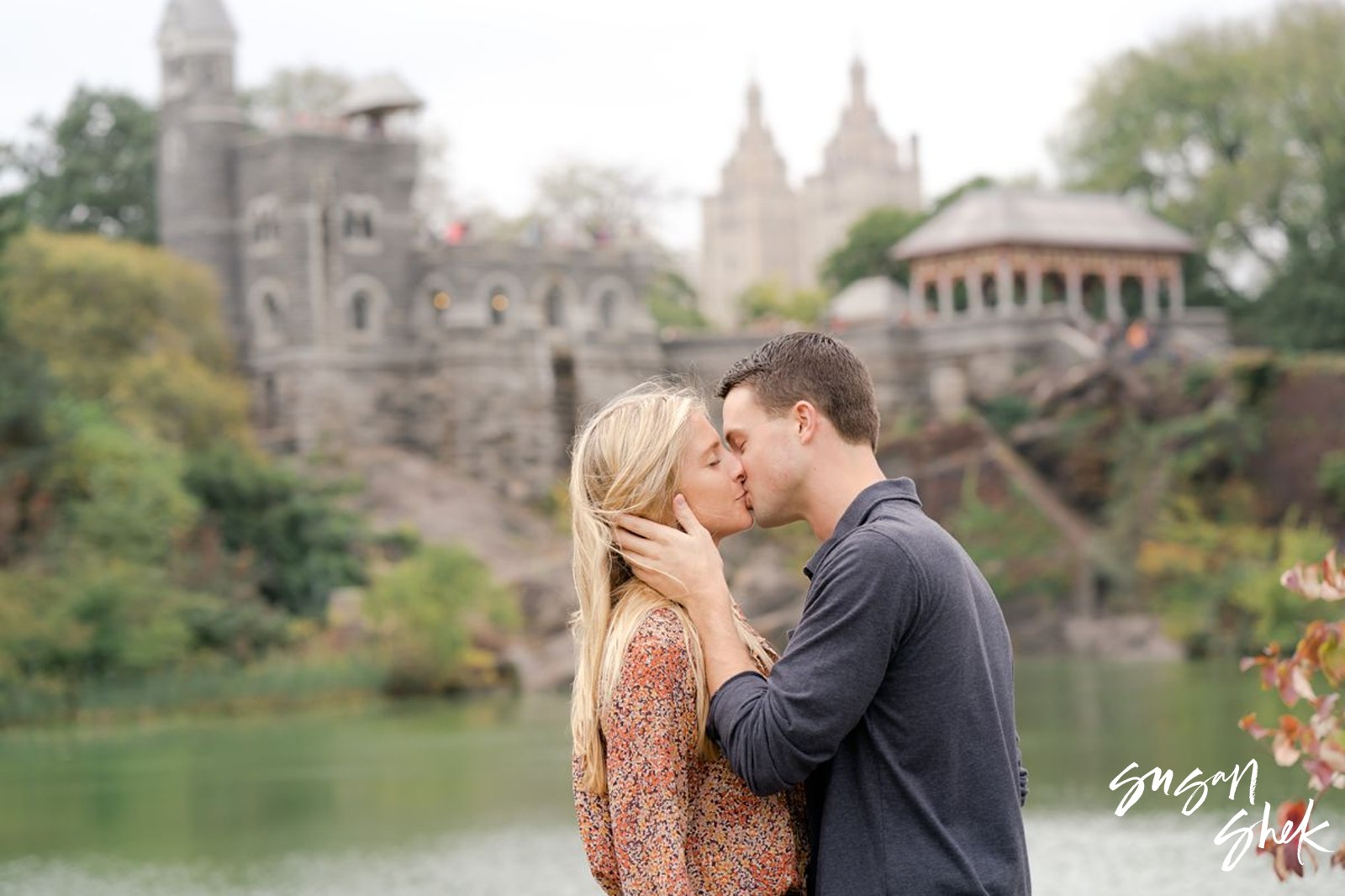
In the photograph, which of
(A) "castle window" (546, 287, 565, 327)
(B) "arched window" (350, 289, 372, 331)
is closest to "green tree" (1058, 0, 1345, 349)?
(A) "castle window" (546, 287, 565, 327)

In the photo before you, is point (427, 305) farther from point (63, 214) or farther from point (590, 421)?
point (590, 421)

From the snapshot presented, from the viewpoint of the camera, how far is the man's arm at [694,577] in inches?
127

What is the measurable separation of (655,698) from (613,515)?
0.34 meters

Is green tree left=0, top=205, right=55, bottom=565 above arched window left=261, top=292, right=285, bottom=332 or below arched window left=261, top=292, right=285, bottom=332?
below

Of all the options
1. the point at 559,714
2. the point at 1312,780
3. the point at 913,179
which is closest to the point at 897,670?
the point at 1312,780

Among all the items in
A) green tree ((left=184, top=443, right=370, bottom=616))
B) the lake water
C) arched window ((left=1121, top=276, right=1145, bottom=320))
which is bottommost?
the lake water

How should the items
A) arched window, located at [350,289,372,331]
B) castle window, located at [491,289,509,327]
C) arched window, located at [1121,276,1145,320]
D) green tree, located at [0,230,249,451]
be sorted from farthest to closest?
arched window, located at [1121,276,1145,320] < castle window, located at [491,289,509,327] < arched window, located at [350,289,372,331] < green tree, located at [0,230,249,451]

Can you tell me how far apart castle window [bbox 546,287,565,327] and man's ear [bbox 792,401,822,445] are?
34295 mm

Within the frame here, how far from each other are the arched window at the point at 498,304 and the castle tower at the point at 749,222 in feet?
149

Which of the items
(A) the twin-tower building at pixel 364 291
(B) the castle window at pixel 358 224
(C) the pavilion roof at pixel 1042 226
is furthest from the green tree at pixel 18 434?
(C) the pavilion roof at pixel 1042 226

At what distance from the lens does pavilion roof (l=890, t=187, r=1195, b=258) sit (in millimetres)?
37688

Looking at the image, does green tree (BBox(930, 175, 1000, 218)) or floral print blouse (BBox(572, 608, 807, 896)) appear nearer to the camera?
floral print blouse (BBox(572, 608, 807, 896))

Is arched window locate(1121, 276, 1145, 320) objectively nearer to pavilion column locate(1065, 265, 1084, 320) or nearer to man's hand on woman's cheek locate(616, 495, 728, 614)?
pavilion column locate(1065, 265, 1084, 320)

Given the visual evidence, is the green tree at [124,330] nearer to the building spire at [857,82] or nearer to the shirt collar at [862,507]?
the shirt collar at [862,507]
